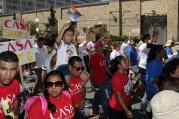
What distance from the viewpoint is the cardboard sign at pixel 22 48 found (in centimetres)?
632

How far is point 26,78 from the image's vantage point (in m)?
14.6

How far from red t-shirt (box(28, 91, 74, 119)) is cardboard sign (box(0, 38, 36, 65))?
2.60 m

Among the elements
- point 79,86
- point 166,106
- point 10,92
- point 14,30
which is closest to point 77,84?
point 79,86

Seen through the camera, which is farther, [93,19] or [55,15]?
[55,15]

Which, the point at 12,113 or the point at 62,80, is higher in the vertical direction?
the point at 62,80

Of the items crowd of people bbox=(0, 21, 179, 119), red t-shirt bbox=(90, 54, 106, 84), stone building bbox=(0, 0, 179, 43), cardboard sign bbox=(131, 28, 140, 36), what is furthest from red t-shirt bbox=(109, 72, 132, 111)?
cardboard sign bbox=(131, 28, 140, 36)

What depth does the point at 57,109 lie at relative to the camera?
12.7 ft

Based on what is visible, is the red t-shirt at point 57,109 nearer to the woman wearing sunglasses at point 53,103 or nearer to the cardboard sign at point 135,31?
the woman wearing sunglasses at point 53,103

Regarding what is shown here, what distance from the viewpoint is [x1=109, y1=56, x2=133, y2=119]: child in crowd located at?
534 cm

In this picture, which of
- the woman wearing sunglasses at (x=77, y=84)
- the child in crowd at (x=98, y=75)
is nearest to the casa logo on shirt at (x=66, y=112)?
the woman wearing sunglasses at (x=77, y=84)

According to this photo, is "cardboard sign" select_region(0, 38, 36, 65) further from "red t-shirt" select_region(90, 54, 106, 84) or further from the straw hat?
the straw hat

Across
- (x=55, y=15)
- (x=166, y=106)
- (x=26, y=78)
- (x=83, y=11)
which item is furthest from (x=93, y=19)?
(x=166, y=106)

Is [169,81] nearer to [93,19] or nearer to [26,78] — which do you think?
[26,78]

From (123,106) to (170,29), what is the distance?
37.4 m
